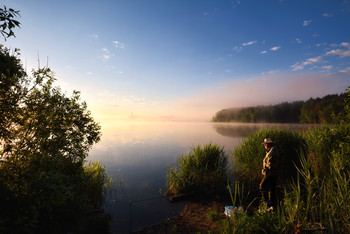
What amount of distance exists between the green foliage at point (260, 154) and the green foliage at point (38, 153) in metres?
9.74

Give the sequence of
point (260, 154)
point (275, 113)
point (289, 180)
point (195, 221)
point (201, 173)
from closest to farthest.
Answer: point (195, 221) < point (289, 180) < point (201, 173) < point (260, 154) < point (275, 113)

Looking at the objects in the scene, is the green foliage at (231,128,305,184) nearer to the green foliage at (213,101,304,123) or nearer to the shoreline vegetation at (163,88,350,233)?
the shoreline vegetation at (163,88,350,233)

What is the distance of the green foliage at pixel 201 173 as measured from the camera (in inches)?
408

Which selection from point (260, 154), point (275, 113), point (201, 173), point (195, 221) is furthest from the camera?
point (275, 113)

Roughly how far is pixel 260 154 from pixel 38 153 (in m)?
12.2

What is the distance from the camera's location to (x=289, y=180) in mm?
10141

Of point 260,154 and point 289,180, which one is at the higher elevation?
point 260,154

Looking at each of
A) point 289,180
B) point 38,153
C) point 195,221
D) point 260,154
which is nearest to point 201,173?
point 195,221

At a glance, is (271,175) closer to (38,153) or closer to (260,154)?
(260,154)

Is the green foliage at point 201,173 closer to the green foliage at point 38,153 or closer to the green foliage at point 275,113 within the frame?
the green foliage at point 38,153

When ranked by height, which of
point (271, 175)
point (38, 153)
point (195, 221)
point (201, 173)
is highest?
point (38, 153)

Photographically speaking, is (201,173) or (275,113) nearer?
(201,173)

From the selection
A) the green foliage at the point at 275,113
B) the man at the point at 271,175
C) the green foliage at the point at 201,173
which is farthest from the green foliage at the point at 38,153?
the green foliage at the point at 275,113

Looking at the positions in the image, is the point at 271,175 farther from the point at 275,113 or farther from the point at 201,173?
the point at 275,113
